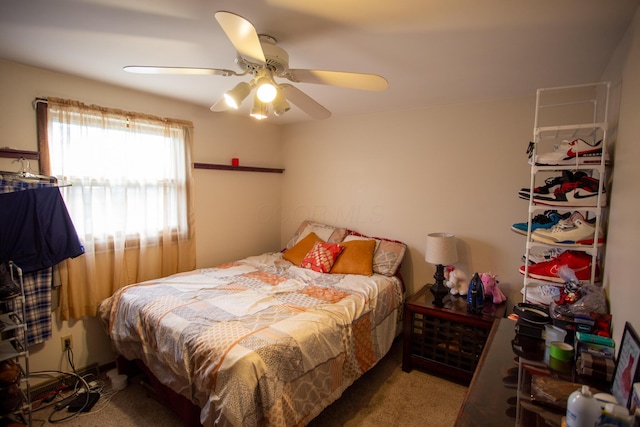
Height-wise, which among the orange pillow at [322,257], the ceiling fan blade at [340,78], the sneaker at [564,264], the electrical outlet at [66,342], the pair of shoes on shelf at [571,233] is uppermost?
the ceiling fan blade at [340,78]

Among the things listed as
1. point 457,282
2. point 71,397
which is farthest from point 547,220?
point 71,397

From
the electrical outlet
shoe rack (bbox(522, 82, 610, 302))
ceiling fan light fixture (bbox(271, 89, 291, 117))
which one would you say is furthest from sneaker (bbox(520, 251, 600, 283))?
the electrical outlet

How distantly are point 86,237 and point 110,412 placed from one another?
1.26 m

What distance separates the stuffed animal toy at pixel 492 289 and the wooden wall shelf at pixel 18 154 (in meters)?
3.51

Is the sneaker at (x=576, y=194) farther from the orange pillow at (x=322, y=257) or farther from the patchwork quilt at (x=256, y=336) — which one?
the orange pillow at (x=322, y=257)

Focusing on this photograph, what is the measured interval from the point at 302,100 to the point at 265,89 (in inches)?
15.3

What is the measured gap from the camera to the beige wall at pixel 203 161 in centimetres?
207

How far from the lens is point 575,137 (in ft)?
7.18

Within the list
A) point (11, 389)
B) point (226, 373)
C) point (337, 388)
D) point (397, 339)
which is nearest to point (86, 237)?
point (11, 389)

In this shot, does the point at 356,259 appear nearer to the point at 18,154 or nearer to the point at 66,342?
the point at 66,342

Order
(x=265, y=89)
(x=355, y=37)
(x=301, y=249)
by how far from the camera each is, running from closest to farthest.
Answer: (x=265, y=89) → (x=355, y=37) → (x=301, y=249)

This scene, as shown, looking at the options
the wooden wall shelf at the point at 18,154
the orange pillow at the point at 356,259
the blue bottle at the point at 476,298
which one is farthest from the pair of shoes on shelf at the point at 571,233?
the wooden wall shelf at the point at 18,154

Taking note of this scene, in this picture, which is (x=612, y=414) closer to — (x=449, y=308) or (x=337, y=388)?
(x=337, y=388)

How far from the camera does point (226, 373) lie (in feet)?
4.70
